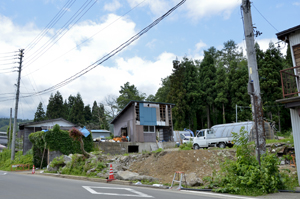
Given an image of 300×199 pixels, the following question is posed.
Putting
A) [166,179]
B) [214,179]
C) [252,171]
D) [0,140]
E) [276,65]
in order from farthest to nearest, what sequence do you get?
1. [0,140]
2. [276,65]
3. [166,179]
4. [214,179]
5. [252,171]

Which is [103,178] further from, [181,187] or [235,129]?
[235,129]

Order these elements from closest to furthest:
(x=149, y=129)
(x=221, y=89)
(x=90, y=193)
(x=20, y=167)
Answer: (x=90, y=193) → (x=20, y=167) → (x=149, y=129) → (x=221, y=89)

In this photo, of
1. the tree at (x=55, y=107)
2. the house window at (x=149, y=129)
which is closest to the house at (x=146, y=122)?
the house window at (x=149, y=129)

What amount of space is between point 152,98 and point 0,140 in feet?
137

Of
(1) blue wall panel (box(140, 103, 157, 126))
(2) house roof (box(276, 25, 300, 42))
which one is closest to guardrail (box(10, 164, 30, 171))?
(1) blue wall panel (box(140, 103, 157, 126))

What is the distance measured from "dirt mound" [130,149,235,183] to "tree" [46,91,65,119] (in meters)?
54.2

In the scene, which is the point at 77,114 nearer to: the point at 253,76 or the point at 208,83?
the point at 208,83

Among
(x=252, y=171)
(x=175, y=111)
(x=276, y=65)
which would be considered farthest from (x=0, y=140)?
(x=252, y=171)

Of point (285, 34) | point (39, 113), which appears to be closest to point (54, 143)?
point (285, 34)

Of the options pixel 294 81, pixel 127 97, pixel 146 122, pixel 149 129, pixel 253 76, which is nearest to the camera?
pixel 253 76

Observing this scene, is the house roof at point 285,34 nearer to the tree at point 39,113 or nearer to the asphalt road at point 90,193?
the asphalt road at point 90,193

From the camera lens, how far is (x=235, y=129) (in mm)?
23953

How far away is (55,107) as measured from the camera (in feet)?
220

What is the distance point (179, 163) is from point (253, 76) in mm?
6965
